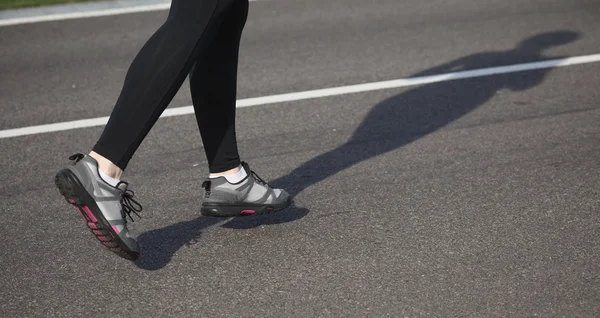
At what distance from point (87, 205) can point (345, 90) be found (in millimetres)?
2850

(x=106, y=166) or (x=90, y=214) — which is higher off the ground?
(x=106, y=166)

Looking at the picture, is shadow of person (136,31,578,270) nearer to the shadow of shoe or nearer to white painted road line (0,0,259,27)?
the shadow of shoe

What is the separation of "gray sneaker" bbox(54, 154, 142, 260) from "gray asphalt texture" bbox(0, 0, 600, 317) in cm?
19

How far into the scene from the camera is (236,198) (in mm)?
3396

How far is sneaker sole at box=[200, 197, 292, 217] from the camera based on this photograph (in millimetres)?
3381

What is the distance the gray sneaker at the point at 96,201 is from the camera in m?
2.90

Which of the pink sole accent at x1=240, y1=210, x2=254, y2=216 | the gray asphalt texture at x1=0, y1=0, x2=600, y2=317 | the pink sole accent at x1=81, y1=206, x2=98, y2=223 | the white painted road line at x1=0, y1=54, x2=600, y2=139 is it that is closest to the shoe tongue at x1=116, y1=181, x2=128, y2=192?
the pink sole accent at x1=81, y1=206, x2=98, y2=223

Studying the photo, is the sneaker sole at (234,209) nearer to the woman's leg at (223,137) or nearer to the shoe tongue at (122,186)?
the woman's leg at (223,137)

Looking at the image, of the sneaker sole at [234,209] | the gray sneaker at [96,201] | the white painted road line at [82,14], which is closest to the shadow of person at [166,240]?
the sneaker sole at [234,209]

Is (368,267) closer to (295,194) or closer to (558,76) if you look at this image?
(295,194)

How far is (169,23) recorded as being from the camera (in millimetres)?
2941

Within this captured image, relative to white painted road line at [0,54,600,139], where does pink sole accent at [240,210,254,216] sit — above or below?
above

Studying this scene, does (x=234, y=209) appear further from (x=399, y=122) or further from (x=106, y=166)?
(x=399, y=122)

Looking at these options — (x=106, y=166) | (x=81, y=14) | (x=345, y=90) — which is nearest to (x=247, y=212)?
(x=106, y=166)
